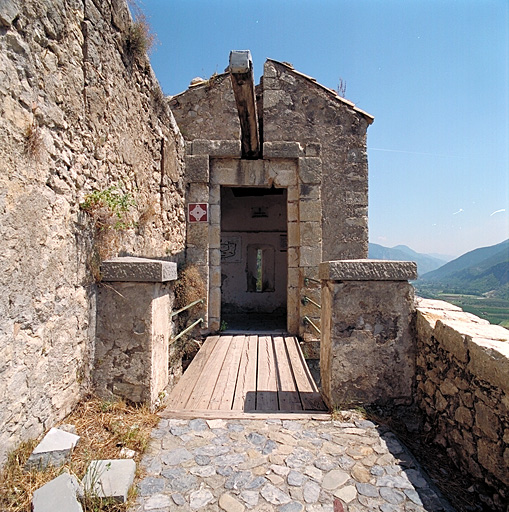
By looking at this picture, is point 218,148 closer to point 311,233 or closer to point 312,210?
point 312,210

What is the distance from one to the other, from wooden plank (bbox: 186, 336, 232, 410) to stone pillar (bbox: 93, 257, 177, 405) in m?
0.53

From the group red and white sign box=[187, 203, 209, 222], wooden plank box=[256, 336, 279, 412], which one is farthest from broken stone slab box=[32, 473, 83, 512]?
red and white sign box=[187, 203, 209, 222]

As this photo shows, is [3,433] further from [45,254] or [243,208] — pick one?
[243,208]

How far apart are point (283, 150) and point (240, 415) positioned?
14.6 ft

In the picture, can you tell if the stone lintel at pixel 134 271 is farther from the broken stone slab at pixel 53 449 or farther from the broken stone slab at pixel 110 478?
the broken stone slab at pixel 110 478

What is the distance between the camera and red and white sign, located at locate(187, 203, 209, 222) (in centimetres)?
600

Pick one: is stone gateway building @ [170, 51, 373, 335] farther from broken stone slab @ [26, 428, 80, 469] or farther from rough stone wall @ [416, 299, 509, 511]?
broken stone slab @ [26, 428, 80, 469]

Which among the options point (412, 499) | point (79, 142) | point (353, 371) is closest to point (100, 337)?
point (79, 142)

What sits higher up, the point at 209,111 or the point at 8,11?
the point at 209,111

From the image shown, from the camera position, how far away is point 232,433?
2652mm

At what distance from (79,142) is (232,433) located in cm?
244

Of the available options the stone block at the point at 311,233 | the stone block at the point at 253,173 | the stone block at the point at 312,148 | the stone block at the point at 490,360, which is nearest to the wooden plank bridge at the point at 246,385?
the stone block at the point at 490,360

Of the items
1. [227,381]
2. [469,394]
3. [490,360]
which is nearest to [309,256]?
[227,381]

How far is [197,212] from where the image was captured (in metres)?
6.01
